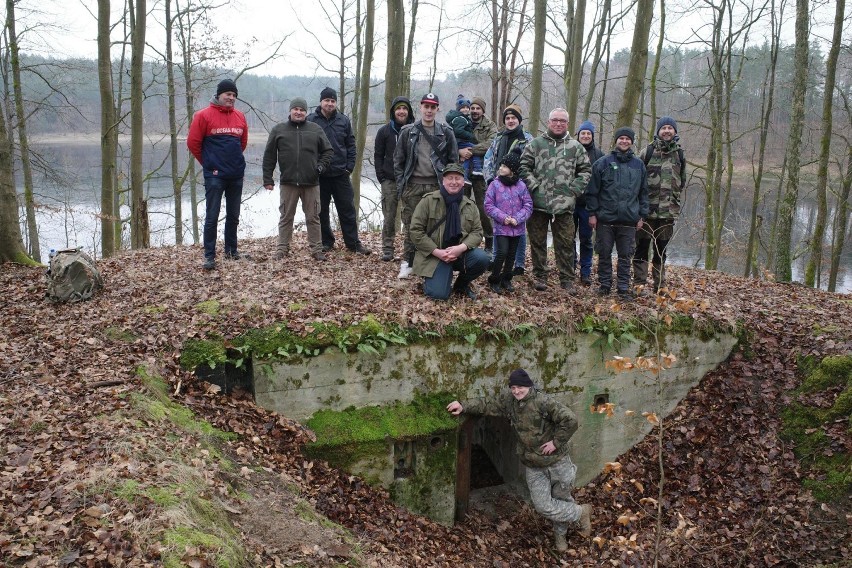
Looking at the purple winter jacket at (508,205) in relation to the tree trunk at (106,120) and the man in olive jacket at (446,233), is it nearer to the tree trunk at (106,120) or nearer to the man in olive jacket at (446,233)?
the man in olive jacket at (446,233)

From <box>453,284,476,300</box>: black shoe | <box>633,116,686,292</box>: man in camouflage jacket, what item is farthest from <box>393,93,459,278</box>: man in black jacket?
<box>633,116,686,292</box>: man in camouflage jacket

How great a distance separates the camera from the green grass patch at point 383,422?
269 inches

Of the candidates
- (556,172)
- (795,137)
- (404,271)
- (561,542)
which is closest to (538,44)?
(795,137)

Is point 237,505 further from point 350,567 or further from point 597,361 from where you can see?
point 597,361

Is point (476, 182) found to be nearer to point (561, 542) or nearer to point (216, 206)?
point (216, 206)

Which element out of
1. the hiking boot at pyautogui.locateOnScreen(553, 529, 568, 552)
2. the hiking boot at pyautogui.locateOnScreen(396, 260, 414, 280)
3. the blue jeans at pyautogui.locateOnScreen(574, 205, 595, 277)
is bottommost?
the hiking boot at pyautogui.locateOnScreen(553, 529, 568, 552)

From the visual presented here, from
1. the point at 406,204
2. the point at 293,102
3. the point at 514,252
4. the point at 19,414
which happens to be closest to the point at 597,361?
the point at 514,252

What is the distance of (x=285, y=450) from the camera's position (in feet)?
20.9

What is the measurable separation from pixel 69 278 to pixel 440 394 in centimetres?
511

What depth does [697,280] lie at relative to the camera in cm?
1009

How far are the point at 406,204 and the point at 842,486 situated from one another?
20.6ft

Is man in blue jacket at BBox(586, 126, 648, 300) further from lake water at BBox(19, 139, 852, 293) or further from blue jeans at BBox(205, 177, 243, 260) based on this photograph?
lake water at BBox(19, 139, 852, 293)

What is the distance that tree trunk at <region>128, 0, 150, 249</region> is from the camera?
39.8 feet

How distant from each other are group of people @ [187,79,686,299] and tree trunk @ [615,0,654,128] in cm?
147
